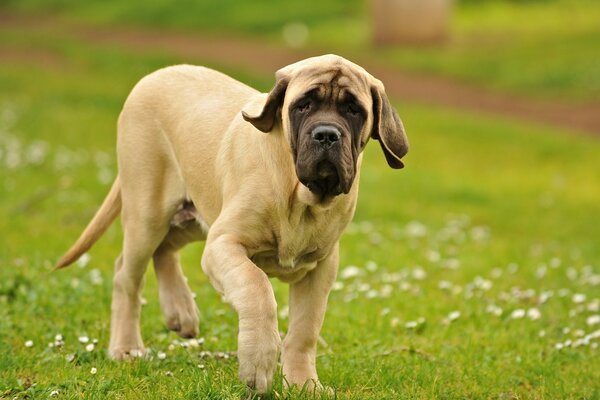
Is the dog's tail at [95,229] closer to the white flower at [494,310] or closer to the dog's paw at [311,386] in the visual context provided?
the dog's paw at [311,386]

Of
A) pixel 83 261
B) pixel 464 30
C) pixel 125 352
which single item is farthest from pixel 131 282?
pixel 464 30

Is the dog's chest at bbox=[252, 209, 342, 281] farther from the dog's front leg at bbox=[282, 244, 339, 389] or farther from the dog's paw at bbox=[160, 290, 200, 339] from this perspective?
the dog's paw at bbox=[160, 290, 200, 339]

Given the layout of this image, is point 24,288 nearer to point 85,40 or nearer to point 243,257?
point 243,257

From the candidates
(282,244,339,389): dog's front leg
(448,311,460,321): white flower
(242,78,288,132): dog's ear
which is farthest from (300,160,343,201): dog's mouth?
(448,311,460,321): white flower

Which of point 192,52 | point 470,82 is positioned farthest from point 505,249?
point 192,52

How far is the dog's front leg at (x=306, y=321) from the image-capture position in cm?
532

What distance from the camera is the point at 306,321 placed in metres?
5.39

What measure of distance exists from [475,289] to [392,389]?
3427 mm

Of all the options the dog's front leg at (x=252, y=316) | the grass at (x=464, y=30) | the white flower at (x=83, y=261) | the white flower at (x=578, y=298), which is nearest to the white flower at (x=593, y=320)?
the white flower at (x=578, y=298)

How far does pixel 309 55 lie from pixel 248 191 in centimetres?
1989

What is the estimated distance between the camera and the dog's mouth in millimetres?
4668

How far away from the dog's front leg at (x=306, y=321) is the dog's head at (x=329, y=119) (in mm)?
700

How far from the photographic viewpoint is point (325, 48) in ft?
85.7

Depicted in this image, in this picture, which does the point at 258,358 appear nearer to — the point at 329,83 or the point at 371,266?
the point at 329,83
